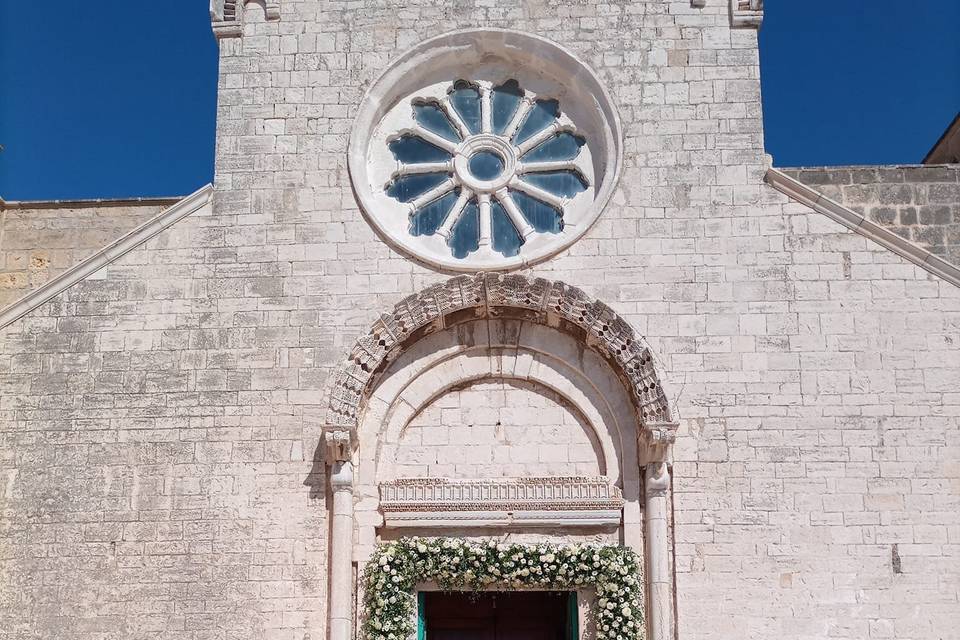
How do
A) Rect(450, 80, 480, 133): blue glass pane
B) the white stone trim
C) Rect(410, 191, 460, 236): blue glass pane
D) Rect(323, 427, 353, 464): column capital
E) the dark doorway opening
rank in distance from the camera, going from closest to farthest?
1. Rect(323, 427, 353, 464): column capital
2. the white stone trim
3. the dark doorway opening
4. Rect(410, 191, 460, 236): blue glass pane
5. Rect(450, 80, 480, 133): blue glass pane

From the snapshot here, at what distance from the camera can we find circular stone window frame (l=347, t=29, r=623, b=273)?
1213 centimetres

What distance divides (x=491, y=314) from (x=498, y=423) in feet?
3.28

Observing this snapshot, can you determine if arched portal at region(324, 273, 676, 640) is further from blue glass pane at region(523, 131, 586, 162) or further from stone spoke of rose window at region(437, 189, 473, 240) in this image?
blue glass pane at region(523, 131, 586, 162)

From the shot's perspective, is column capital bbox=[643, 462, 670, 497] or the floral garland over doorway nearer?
the floral garland over doorway

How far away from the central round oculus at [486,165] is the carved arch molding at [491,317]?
123cm

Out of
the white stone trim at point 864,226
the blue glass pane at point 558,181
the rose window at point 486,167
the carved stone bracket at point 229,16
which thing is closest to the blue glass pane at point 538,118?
the rose window at point 486,167

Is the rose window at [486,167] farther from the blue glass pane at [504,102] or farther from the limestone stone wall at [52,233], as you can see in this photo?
the limestone stone wall at [52,233]

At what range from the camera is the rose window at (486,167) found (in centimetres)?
1248

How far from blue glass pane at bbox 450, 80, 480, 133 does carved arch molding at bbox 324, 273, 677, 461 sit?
180 centimetres

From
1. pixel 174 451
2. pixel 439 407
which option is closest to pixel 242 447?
pixel 174 451

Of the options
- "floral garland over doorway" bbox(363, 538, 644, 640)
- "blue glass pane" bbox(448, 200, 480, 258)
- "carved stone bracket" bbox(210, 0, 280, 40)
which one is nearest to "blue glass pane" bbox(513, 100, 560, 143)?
"blue glass pane" bbox(448, 200, 480, 258)

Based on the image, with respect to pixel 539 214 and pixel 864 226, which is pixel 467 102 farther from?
pixel 864 226

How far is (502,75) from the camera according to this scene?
512 inches

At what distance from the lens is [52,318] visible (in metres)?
12.1
